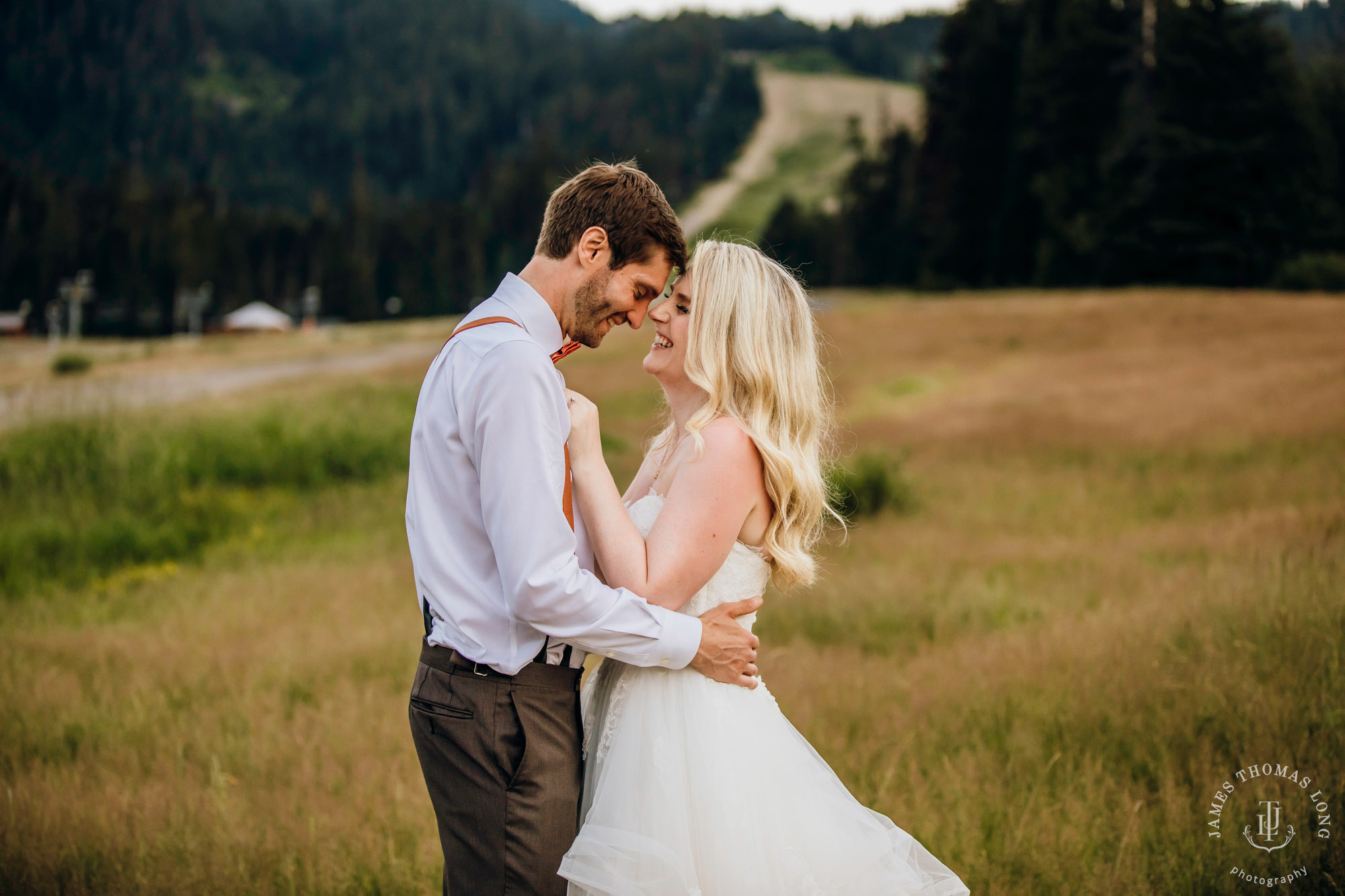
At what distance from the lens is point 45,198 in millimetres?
90562

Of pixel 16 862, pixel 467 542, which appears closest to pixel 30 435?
pixel 16 862

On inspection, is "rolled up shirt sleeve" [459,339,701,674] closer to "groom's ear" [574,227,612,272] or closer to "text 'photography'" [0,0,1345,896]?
"text 'photography'" [0,0,1345,896]

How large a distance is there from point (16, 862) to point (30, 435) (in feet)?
35.7

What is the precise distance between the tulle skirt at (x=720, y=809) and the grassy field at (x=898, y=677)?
1476mm

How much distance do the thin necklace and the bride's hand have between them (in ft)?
1.52

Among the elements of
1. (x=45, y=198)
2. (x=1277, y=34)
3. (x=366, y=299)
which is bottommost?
(x=366, y=299)

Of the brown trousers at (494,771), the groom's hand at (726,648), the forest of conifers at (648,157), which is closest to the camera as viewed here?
the brown trousers at (494,771)

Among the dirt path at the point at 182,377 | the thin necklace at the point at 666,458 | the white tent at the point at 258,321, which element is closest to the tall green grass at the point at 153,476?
the dirt path at the point at 182,377

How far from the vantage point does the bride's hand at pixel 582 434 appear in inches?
99.0

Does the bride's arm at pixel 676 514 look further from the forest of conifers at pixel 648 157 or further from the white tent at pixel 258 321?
the white tent at pixel 258 321

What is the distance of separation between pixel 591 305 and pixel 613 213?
25cm

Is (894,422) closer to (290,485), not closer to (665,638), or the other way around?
(290,485)

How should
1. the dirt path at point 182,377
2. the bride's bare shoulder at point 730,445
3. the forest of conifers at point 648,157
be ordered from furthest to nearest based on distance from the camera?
the forest of conifers at point 648,157, the dirt path at point 182,377, the bride's bare shoulder at point 730,445

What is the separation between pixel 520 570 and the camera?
2174mm
